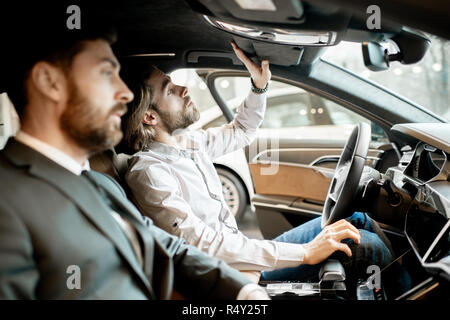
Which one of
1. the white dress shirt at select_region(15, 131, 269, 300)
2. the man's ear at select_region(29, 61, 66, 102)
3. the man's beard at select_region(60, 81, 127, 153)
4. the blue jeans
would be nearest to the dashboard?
the blue jeans

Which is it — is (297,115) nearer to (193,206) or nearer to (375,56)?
(375,56)

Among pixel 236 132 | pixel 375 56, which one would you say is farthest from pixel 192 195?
pixel 375 56

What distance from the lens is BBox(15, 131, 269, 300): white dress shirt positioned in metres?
0.84

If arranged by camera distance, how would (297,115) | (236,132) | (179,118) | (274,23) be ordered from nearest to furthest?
1. (274,23)
2. (179,118)
3. (236,132)
4. (297,115)

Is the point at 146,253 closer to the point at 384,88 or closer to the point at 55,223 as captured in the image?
the point at 55,223

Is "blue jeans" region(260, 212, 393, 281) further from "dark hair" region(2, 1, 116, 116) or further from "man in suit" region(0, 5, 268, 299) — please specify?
"dark hair" region(2, 1, 116, 116)

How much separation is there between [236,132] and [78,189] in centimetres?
103

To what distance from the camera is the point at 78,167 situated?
0.89 m

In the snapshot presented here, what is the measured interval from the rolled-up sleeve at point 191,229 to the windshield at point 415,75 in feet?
2.25

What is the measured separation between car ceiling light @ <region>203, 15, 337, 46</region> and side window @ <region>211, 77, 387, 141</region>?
52cm

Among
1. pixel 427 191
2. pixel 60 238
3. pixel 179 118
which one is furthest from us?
pixel 179 118

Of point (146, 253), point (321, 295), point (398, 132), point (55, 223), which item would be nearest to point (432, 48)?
point (398, 132)

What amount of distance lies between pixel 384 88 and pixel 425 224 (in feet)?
2.26

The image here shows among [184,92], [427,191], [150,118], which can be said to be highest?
[184,92]
